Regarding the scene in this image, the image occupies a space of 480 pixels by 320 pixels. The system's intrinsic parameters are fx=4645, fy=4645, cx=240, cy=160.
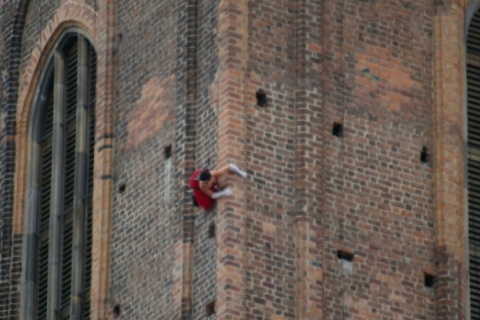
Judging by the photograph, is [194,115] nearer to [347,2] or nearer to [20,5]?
[347,2]

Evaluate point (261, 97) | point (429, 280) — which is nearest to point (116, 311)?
point (261, 97)

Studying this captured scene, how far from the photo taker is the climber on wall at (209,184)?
5978cm

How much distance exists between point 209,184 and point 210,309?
165cm

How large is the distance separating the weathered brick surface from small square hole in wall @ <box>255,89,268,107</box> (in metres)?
0.07

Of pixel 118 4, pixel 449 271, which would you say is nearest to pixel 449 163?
pixel 449 271

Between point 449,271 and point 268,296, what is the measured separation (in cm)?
308

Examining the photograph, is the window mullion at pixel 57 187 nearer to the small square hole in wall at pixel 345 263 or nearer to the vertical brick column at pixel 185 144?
the vertical brick column at pixel 185 144

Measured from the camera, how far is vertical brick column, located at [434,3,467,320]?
6122 centimetres

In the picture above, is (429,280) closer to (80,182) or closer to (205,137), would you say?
(205,137)

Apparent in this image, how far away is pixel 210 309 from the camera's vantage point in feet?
195

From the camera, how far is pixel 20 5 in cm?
6750

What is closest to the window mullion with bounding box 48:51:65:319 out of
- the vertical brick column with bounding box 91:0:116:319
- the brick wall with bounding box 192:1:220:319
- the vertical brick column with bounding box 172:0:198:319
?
the vertical brick column with bounding box 91:0:116:319

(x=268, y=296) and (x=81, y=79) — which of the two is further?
(x=81, y=79)

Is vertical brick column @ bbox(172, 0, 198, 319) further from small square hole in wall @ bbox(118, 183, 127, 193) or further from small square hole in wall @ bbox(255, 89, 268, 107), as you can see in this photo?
small square hole in wall @ bbox(118, 183, 127, 193)
